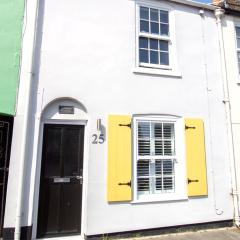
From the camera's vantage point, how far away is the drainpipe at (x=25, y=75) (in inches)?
220

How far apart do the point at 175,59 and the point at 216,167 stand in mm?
3093

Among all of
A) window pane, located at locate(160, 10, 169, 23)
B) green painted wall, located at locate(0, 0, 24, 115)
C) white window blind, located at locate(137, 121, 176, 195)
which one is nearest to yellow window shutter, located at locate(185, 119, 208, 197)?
white window blind, located at locate(137, 121, 176, 195)

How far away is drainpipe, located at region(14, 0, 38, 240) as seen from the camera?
18.3 feet

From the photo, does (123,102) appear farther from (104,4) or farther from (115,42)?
(104,4)

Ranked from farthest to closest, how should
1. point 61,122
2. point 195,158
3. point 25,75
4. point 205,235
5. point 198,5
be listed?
point 198,5
point 195,158
point 205,235
point 61,122
point 25,75

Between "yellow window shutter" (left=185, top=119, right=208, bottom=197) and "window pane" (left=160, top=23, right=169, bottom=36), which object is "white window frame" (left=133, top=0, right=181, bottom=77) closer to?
"window pane" (left=160, top=23, right=169, bottom=36)

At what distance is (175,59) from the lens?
7.47 metres

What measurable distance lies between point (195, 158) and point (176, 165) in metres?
0.52

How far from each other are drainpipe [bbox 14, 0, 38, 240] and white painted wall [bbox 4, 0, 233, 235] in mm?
135

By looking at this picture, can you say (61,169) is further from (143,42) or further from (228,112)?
(228,112)

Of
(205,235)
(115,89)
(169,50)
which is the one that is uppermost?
(169,50)

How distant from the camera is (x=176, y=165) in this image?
7.05 m

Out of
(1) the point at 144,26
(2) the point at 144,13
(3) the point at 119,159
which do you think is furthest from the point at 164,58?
(3) the point at 119,159

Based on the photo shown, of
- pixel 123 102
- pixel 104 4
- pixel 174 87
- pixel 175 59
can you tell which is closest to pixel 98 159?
pixel 123 102
